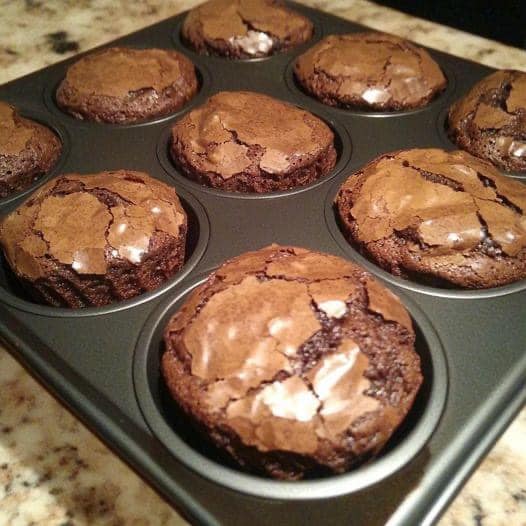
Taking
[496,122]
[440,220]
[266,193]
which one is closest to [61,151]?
[266,193]

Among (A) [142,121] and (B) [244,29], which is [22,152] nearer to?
(A) [142,121]

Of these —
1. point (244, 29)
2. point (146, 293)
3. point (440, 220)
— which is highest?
point (244, 29)

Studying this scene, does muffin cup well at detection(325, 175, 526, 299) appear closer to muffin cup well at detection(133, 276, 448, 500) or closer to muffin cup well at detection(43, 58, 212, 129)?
muffin cup well at detection(133, 276, 448, 500)

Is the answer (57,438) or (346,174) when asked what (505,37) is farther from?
(57,438)

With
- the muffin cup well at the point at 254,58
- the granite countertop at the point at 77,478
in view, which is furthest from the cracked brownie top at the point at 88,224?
the muffin cup well at the point at 254,58

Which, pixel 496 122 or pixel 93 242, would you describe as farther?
pixel 496 122
